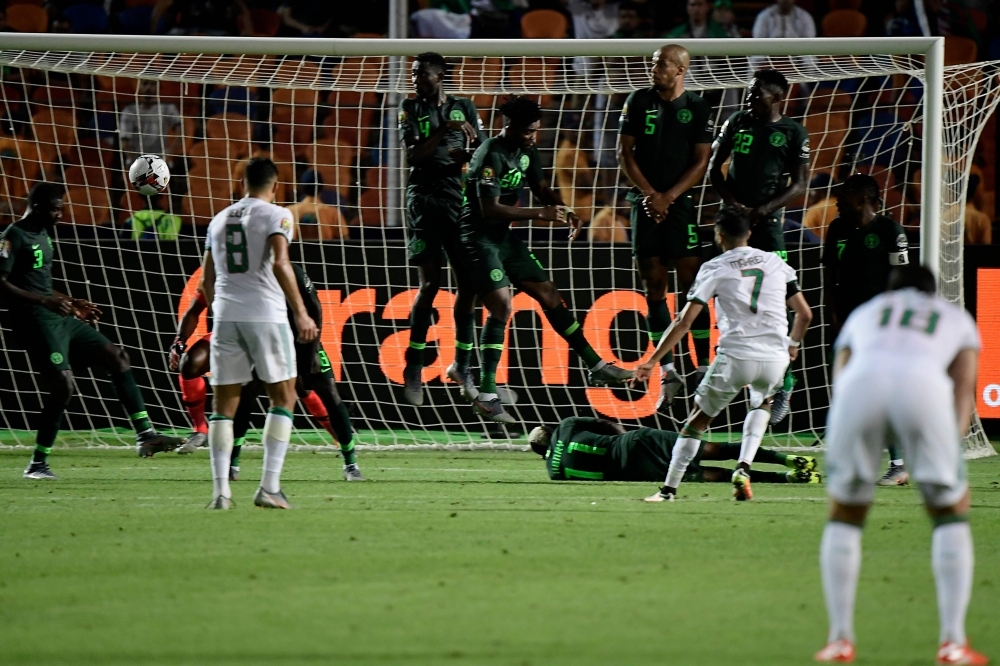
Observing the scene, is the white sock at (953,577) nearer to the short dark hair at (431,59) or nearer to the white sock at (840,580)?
the white sock at (840,580)

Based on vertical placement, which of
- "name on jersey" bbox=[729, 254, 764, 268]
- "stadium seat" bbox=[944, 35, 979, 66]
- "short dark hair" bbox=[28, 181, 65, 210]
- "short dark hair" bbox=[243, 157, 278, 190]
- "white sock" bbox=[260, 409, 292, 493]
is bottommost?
"white sock" bbox=[260, 409, 292, 493]

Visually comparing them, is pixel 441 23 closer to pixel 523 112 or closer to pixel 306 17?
pixel 306 17

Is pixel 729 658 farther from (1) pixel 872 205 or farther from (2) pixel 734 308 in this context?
(1) pixel 872 205

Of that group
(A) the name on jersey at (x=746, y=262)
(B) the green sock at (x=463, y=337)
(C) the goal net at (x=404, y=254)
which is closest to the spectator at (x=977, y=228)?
(C) the goal net at (x=404, y=254)

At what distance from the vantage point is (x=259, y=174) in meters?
8.38

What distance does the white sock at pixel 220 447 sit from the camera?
27.4 feet

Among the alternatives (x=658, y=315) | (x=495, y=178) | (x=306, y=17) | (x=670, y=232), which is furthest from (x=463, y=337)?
(x=306, y=17)

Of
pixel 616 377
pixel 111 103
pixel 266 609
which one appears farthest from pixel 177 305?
pixel 266 609

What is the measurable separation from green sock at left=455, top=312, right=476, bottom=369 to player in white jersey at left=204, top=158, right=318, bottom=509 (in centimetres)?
319

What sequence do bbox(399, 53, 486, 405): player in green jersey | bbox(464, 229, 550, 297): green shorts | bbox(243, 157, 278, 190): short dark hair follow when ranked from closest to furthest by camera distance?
bbox(243, 157, 278, 190): short dark hair, bbox(464, 229, 550, 297): green shorts, bbox(399, 53, 486, 405): player in green jersey

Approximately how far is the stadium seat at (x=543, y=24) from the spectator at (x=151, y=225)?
5.45 m

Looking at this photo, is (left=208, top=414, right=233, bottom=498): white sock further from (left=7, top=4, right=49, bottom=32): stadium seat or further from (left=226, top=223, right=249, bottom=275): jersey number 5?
(left=7, top=4, right=49, bottom=32): stadium seat

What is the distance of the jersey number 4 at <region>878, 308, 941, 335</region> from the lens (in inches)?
186

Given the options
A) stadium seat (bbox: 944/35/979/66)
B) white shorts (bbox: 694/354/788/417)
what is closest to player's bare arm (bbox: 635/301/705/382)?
white shorts (bbox: 694/354/788/417)
